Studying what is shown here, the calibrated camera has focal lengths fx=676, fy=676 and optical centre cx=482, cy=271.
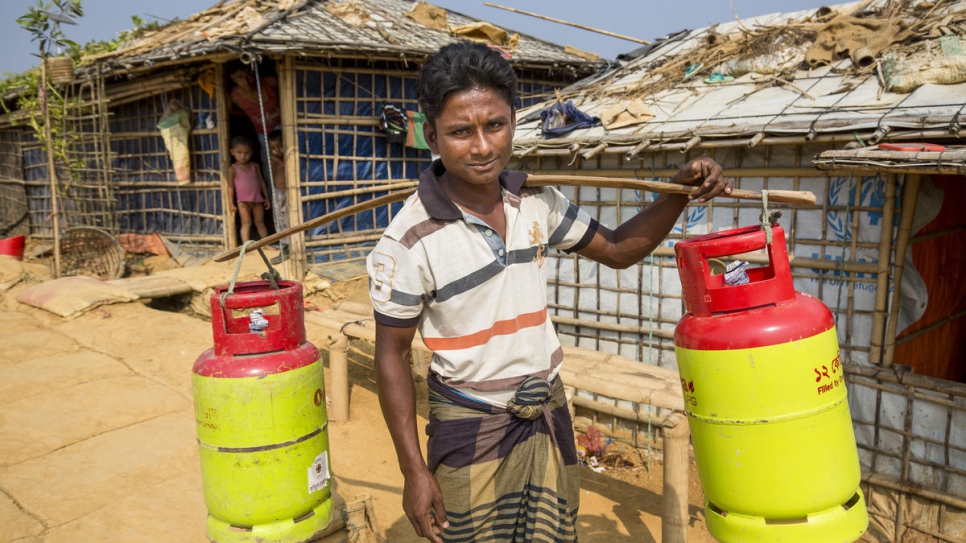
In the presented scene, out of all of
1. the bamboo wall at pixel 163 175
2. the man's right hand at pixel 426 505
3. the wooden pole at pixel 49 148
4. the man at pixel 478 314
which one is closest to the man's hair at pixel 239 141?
the bamboo wall at pixel 163 175

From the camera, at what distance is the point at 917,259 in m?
4.77

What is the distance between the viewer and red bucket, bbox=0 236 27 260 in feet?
34.0

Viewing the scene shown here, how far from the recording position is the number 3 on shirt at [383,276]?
1.78 m

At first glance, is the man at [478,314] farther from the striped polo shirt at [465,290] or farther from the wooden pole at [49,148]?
the wooden pole at [49,148]

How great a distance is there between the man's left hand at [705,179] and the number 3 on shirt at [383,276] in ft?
2.77

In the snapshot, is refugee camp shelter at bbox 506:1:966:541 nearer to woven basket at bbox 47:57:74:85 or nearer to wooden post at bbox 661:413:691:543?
wooden post at bbox 661:413:691:543

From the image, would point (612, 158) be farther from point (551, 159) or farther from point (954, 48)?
point (954, 48)

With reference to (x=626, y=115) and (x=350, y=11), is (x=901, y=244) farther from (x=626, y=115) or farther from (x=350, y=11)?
(x=350, y=11)

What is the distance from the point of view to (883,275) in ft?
14.4

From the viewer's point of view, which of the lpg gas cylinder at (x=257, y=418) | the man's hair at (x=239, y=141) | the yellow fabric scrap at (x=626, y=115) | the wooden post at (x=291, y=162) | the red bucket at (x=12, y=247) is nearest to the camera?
the lpg gas cylinder at (x=257, y=418)

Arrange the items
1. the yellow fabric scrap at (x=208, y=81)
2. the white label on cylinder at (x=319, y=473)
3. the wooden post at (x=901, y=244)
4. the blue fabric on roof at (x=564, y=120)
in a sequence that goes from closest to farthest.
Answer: the white label on cylinder at (x=319, y=473)
the wooden post at (x=901, y=244)
the blue fabric on roof at (x=564, y=120)
the yellow fabric scrap at (x=208, y=81)

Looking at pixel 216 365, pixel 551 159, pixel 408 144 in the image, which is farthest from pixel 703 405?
pixel 408 144

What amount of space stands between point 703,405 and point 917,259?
3857 millimetres

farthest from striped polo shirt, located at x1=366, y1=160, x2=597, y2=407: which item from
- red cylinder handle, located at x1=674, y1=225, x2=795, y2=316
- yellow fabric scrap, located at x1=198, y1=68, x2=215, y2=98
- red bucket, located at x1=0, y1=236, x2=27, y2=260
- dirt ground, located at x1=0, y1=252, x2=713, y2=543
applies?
red bucket, located at x1=0, y1=236, x2=27, y2=260
